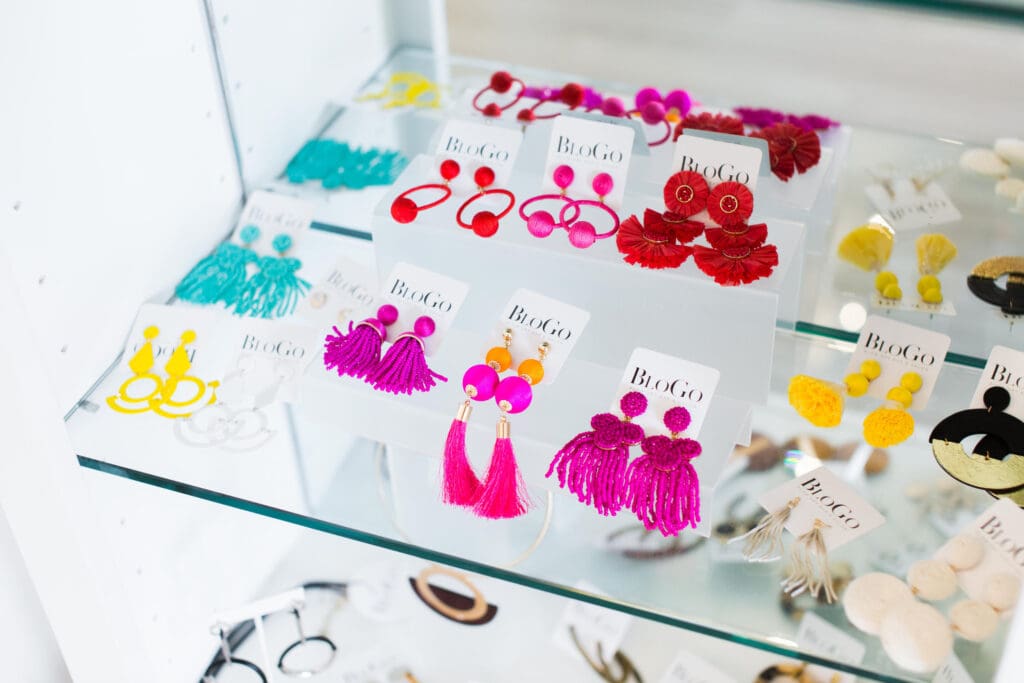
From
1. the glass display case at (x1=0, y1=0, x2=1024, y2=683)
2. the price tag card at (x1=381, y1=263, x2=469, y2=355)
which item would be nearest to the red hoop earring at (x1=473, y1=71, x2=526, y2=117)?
the glass display case at (x1=0, y1=0, x2=1024, y2=683)

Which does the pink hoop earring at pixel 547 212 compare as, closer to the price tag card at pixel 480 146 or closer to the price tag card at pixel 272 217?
the price tag card at pixel 480 146

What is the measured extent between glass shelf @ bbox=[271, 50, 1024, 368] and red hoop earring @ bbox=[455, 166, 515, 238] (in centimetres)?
14

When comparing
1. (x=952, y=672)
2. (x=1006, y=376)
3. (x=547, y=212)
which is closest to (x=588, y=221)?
(x=547, y=212)

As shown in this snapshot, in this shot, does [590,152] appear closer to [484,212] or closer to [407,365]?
[484,212]

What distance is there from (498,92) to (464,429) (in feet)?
1.33

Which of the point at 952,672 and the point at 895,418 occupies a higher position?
the point at 895,418

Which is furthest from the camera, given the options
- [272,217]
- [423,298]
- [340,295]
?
[272,217]

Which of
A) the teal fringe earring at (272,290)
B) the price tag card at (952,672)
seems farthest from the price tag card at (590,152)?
the price tag card at (952,672)

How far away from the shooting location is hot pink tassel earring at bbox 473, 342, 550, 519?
80cm

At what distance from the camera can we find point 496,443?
811 mm

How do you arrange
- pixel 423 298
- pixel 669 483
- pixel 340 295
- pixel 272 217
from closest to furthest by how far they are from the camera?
pixel 669 483, pixel 423 298, pixel 340 295, pixel 272 217

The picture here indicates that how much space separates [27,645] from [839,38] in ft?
3.48

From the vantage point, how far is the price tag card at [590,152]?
2.78 feet

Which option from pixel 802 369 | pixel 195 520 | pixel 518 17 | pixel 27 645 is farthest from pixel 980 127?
pixel 27 645
